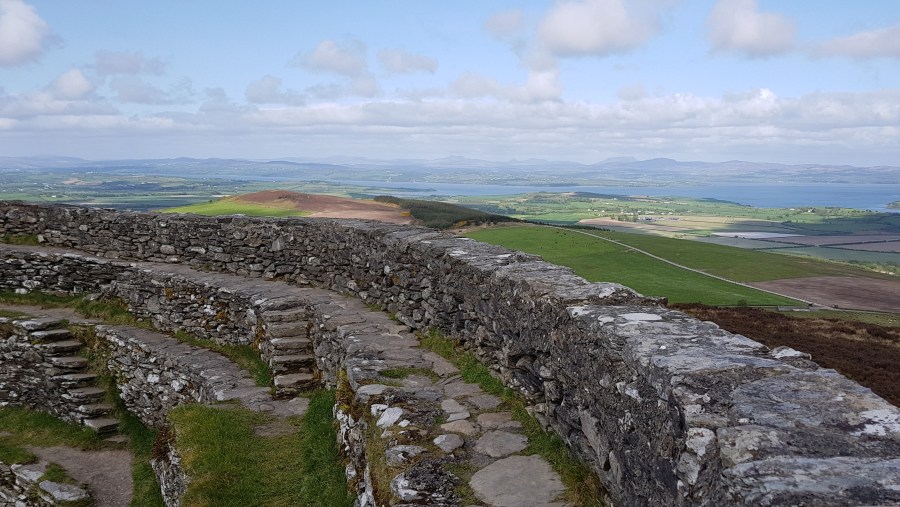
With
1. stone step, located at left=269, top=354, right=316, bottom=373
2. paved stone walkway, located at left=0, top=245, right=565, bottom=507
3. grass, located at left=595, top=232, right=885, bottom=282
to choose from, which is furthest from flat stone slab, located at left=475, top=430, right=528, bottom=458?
grass, located at left=595, top=232, right=885, bottom=282

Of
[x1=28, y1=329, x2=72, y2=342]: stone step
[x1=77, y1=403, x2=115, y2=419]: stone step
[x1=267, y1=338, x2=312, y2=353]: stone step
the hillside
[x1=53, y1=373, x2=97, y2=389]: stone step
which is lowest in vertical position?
[x1=77, y1=403, x2=115, y2=419]: stone step

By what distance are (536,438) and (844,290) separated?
5226cm

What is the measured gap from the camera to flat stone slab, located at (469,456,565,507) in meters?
4.42

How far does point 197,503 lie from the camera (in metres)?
6.39

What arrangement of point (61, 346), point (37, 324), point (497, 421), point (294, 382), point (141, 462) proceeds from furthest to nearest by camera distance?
1. point (37, 324)
2. point (61, 346)
3. point (141, 462)
4. point (294, 382)
5. point (497, 421)

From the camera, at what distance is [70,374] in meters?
Result: 12.0

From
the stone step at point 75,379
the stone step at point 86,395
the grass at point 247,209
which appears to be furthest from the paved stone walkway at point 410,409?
the grass at point 247,209

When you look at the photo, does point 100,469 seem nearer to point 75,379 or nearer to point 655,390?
point 75,379

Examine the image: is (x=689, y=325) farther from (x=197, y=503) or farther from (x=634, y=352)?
(x=197, y=503)

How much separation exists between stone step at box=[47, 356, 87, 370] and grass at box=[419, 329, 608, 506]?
8179mm

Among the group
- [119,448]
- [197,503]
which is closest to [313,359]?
[197,503]

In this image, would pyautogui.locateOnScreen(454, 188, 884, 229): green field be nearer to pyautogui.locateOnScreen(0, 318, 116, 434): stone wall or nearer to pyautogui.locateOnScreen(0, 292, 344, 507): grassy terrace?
pyautogui.locateOnScreen(0, 318, 116, 434): stone wall

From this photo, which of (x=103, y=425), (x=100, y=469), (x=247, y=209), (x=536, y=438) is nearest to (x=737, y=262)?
(x=247, y=209)

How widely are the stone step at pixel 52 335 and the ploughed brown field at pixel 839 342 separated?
44.6 ft
